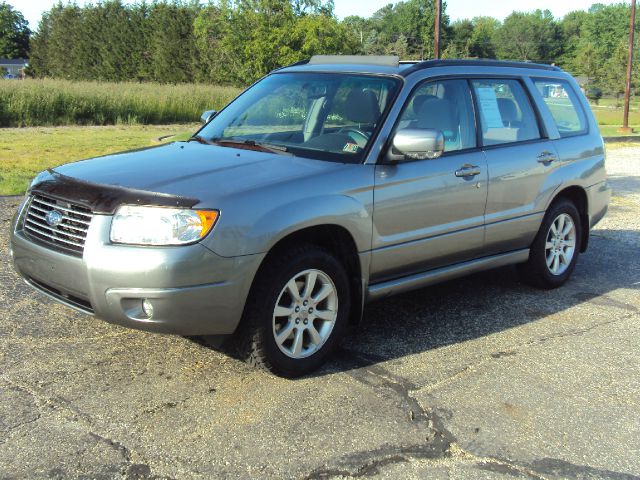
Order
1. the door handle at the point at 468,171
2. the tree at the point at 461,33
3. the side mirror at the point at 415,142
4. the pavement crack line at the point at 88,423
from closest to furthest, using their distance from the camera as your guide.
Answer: the pavement crack line at the point at 88,423
the side mirror at the point at 415,142
the door handle at the point at 468,171
the tree at the point at 461,33

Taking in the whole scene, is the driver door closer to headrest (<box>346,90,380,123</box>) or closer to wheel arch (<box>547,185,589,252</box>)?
headrest (<box>346,90,380,123</box>)

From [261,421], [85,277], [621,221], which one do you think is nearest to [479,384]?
[261,421]

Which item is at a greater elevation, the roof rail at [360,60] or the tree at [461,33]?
the tree at [461,33]

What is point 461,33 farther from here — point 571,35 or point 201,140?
point 201,140

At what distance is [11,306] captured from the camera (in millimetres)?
5137

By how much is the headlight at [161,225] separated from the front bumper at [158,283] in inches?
1.9

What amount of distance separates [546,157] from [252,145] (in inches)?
→ 98.0

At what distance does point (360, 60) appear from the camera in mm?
5355

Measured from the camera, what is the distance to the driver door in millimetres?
4523

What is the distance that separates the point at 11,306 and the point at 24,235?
1.17m

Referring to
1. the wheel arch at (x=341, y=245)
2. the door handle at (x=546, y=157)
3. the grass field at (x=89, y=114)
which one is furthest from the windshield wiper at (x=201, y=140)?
the grass field at (x=89, y=114)

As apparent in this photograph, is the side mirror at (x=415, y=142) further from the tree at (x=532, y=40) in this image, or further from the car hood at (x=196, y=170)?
the tree at (x=532, y=40)

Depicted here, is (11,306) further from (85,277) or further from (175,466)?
(175,466)

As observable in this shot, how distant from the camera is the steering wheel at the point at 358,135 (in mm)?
4574
